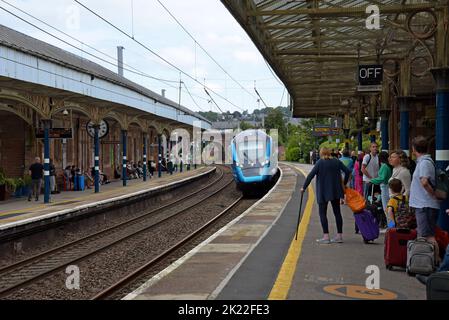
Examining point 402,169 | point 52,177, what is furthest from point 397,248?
point 52,177

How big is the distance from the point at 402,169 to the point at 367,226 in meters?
1.18

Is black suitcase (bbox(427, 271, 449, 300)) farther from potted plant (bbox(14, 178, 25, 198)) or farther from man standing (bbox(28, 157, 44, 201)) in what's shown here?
potted plant (bbox(14, 178, 25, 198))

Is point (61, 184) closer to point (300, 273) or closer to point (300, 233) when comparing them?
point (300, 233)

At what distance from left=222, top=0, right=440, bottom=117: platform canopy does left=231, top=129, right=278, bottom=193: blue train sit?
2.71 metres

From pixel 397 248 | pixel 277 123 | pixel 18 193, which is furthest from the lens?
pixel 277 123

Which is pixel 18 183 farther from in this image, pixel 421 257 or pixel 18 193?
pixel 421 257

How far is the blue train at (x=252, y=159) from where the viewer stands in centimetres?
2517

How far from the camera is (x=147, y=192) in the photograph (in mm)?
24969

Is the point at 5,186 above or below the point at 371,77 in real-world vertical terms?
below

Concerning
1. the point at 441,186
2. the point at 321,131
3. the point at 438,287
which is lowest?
the point at 438,287

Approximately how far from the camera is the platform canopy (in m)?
10.5

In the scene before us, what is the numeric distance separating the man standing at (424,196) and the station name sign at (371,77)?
6891 millimetres

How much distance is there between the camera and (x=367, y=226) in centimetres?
959

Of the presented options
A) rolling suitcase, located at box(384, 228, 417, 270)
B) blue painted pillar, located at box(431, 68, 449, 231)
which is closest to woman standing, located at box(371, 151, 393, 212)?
blue painted pillar, located at box(431, 68, 449, 231)
